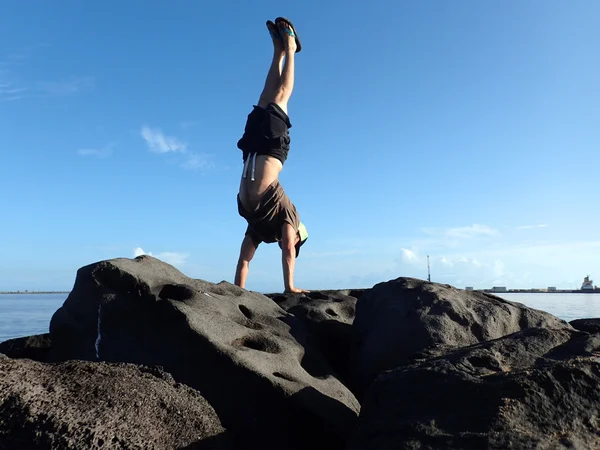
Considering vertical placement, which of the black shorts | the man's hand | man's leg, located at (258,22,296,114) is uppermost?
man's leg, located at (258,22,296,114)

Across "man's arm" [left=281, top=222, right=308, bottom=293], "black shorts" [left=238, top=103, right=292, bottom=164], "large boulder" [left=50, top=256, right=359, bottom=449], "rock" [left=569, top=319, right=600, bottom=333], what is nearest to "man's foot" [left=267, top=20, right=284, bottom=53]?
"black shorts" [left=238, top=103, right=292, bottom=164]

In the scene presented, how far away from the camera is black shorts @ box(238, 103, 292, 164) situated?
529 centimetres

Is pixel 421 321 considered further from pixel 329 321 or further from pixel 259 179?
pixel 259 179

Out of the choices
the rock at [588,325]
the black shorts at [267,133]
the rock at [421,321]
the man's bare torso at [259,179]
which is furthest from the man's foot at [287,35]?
the rock at [588,325]

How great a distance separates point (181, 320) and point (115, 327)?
473 millimetres

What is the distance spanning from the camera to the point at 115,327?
311cm

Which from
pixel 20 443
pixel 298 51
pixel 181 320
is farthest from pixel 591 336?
pixel 298 51

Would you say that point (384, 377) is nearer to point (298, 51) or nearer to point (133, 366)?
point (133, 366)

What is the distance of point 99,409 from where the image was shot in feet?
6.91

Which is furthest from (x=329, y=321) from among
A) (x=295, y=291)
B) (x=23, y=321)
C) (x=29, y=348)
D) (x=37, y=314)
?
(x=37, y=314)

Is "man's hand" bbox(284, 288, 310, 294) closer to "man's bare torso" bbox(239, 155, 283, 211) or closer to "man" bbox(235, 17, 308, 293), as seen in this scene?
"man" bbox(235, 17, 308, 293)

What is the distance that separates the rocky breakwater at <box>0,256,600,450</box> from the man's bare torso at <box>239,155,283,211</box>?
5.11 feet

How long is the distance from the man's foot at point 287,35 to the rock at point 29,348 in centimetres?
373

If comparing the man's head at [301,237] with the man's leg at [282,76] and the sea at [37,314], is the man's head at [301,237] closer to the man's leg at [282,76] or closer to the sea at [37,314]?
the man's leg at [282,76]
